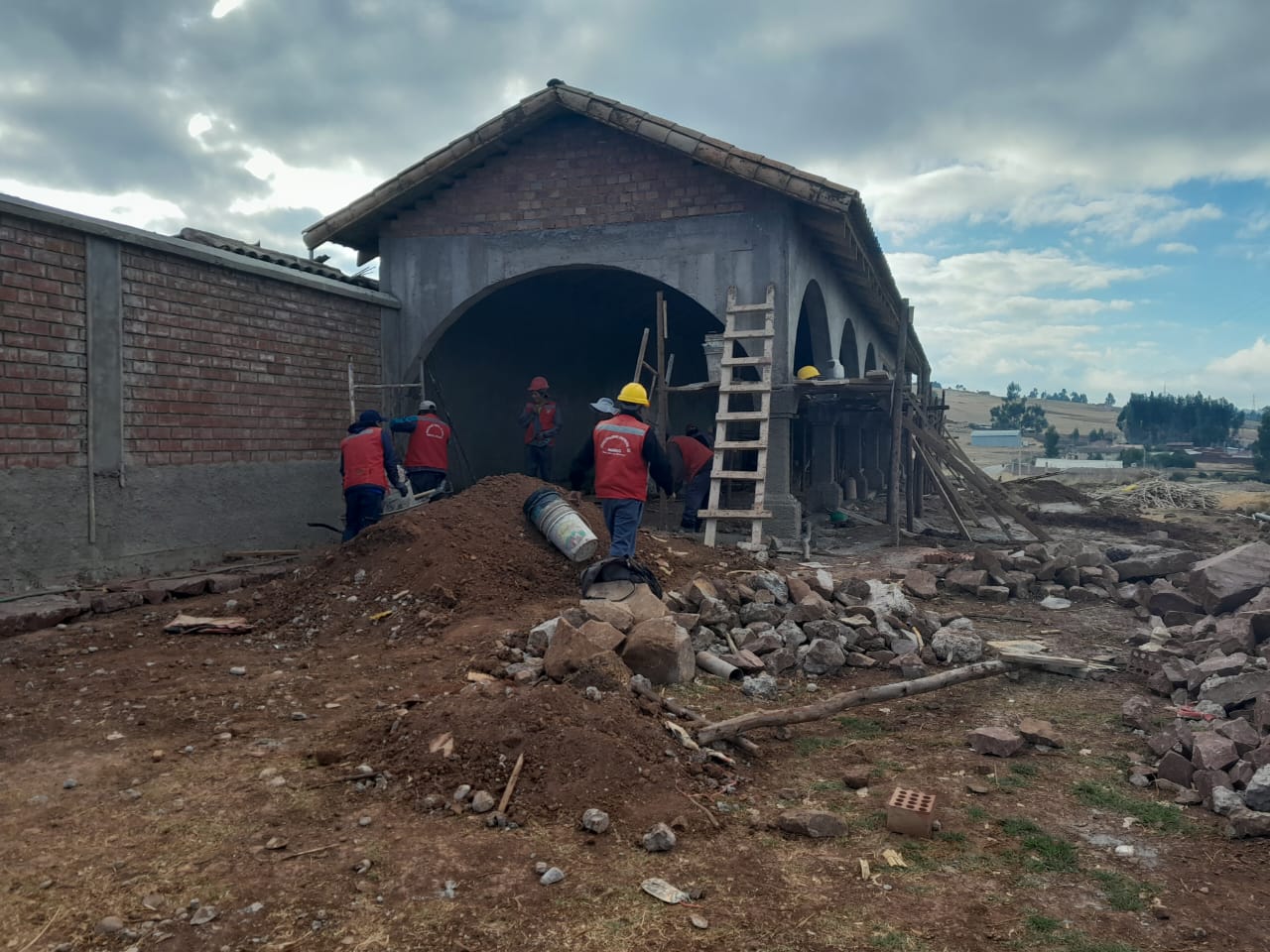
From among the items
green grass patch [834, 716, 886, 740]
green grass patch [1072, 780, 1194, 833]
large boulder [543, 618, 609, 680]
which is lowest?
green grass patch [834, 716, 886, 740]

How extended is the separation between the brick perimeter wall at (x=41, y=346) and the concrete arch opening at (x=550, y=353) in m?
5.14

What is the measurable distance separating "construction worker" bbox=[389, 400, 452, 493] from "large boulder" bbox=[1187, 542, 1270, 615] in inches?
315

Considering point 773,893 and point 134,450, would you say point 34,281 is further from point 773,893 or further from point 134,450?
point 773,893

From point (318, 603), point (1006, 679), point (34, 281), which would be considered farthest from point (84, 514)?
point (1006, 679)

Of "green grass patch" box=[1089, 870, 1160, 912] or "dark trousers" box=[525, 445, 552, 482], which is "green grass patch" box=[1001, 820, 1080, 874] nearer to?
"green grass patch" box=[1089, 870, 1160, 912]

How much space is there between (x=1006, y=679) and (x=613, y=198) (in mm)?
7938

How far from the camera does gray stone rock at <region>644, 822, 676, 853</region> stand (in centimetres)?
329

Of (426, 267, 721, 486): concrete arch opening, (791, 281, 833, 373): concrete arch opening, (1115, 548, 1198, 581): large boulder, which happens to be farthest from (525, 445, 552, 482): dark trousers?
(1115, 548, 1198, 581): large boulder

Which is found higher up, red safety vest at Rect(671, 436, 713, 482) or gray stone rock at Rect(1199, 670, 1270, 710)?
red safety vest at Rect(671, 436, 713, 482)

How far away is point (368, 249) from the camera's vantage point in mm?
12930

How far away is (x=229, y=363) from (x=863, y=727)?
7.63 meters

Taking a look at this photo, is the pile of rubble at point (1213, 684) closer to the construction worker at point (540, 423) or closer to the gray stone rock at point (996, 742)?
the gray stone rock at point (996, 742)

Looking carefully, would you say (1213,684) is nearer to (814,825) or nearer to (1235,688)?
(1235,688)

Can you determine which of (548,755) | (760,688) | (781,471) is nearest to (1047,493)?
(781,471)
